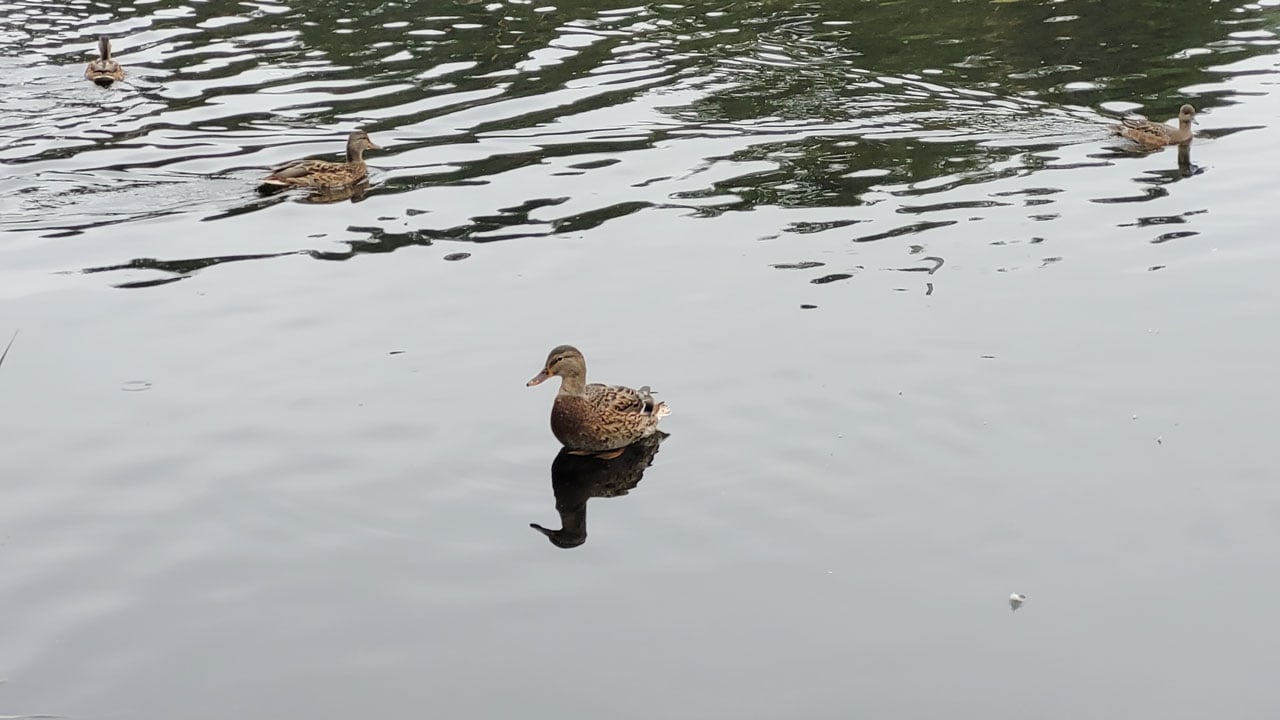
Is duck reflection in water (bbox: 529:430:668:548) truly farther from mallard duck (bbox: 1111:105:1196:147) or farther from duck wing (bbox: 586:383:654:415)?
mallard duck (bbox: 1111:105:1196:147)

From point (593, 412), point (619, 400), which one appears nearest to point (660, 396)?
point (619, 400)

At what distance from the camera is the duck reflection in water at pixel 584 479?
30.9ft

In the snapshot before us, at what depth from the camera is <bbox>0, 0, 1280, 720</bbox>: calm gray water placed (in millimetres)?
A: 7950

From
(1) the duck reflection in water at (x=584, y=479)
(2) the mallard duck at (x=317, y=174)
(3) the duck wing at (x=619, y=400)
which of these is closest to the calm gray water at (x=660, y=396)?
(1) the duck reflection in water at (x=584, y=479)

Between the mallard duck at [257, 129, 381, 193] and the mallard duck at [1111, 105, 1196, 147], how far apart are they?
882 cm

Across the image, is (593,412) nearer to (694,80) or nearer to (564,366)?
(564,366)

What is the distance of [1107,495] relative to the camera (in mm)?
9555

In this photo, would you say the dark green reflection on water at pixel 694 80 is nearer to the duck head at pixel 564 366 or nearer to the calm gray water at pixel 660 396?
the calm gray water at pixel 660 396

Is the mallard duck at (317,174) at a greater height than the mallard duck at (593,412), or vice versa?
the mallard duck at (317,174)

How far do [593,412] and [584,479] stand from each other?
0.49 meters

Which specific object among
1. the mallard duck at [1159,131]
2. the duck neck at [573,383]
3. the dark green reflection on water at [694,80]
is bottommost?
the duck neck at [573,383]

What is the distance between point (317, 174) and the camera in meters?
16.7

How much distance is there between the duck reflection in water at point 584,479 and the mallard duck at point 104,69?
43.4 ft

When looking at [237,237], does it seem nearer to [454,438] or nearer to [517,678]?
[454,438]
